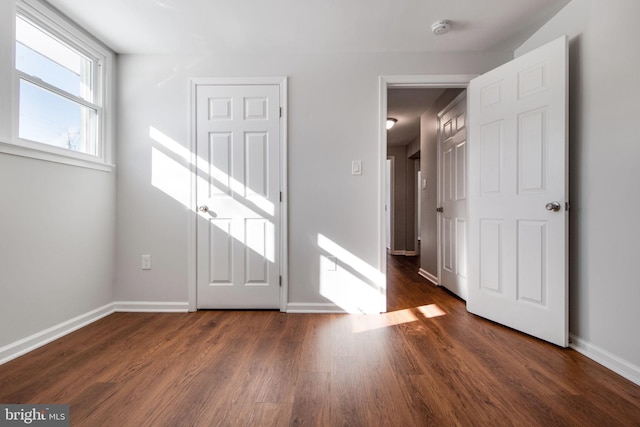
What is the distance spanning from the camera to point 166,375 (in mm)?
1557

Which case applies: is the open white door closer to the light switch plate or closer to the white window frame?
the light switch plate

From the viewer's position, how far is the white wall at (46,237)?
1722 millimetres

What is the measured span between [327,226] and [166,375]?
1516 millimetres

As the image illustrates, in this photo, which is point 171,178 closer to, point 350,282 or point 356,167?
point 356,167

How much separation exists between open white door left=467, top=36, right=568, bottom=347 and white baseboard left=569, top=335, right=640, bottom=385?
86 mm

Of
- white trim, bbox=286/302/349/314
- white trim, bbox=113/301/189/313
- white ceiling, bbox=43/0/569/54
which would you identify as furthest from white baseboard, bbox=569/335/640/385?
white trim, bbox=113/301/189/313

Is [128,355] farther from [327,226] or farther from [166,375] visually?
[327,226]

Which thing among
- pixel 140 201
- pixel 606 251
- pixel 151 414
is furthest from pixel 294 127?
pixel 606 251

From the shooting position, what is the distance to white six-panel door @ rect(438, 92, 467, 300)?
2896 millimetres

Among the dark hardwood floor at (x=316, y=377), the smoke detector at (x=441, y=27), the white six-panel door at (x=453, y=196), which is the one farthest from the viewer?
the white six-panel door at (x=453, y=196)

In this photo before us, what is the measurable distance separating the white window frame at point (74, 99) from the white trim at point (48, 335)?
114cm

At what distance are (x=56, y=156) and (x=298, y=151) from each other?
171cm

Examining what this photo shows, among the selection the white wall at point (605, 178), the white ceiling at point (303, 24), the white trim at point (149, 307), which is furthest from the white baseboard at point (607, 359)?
the white trim at point (149, 307)

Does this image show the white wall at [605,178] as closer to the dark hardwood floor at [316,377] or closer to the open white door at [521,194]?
the open white door at [521,194]
